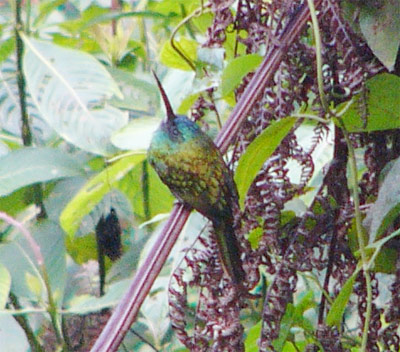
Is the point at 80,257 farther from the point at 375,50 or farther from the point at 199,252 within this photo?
the point at 375,50

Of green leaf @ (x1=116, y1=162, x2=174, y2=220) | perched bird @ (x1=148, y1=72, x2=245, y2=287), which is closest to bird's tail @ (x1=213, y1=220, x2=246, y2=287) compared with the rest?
perched bird @ (x1=148, y1=72, x2=245, y2=287)

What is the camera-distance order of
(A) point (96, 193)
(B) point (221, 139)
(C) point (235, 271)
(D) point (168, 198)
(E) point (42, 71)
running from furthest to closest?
1. (D) point (168, 198)
2. (E) point (42, 71)
3. (A) point (96, 193)
4. (C) point (235, 271)
5. (B) point (221, 139)

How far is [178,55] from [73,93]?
36 centimetres

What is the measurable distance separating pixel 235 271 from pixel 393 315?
19 centimetres

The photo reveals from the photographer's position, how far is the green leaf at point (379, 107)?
79 cm

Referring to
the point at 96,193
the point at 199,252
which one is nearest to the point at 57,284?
the point at 96,193

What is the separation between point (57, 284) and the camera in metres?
1.31

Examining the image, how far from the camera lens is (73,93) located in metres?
1.38

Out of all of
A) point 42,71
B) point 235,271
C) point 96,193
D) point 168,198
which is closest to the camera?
point 235,271

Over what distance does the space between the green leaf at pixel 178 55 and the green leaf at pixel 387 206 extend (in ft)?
1.38

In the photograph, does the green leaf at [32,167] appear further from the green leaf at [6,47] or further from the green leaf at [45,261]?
the green leaf at [6,47]

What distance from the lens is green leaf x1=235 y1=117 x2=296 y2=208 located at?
75 centimetres


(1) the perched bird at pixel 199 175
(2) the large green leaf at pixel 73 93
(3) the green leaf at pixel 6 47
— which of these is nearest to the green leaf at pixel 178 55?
(1) the perched bird at pixel 199 175

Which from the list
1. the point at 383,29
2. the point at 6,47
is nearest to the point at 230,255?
the point at 383,29
